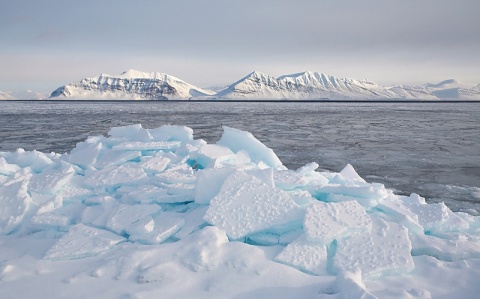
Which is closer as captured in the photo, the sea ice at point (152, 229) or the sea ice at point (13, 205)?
the sea ice at point (152, 229)

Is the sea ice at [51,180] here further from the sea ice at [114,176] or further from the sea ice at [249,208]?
the sea ice at [249,208]

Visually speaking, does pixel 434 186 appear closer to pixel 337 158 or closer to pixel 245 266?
pixel 337 158

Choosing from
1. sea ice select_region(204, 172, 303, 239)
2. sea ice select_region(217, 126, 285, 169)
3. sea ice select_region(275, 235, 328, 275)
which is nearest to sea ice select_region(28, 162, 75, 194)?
sea ice select_region(204, 172, 303, 239)

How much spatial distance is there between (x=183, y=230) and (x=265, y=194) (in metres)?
0.91

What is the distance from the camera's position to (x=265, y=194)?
3830mm

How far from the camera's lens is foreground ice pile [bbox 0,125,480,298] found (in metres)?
3.15

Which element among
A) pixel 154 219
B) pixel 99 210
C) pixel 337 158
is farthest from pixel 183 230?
pixel 337 158

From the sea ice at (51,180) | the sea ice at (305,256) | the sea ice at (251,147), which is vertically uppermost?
the sea ice at (251,147)

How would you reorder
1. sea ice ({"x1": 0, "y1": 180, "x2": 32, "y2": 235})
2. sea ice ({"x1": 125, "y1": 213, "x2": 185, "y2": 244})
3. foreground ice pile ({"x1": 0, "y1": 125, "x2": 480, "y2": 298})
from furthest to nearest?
sea ice ({"x1": 0, "y1": 180, "x2": 32, "y2": 235}), sea ice ({"x1": 125, "y1": 213, "x2": 185, "y2": 244}), foreground ice pile ({"x1": 0, "y1": 125, "x2": 480, "y2": 298})

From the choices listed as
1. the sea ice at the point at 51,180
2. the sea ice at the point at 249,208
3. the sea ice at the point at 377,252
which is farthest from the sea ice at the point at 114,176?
the sea ice at the point at 377,252

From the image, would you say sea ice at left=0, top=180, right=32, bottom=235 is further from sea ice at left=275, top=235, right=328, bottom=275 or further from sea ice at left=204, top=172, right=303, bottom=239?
sea ice at left=275, top=235, right=328, bottom=275

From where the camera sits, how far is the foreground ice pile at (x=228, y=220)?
124 inches

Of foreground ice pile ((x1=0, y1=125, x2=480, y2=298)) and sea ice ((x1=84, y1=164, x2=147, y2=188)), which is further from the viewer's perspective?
sea ice ((x1=84, y1=164, x2=147, y2=188))

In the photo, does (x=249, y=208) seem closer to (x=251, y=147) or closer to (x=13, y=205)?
(x=13, y=205)
